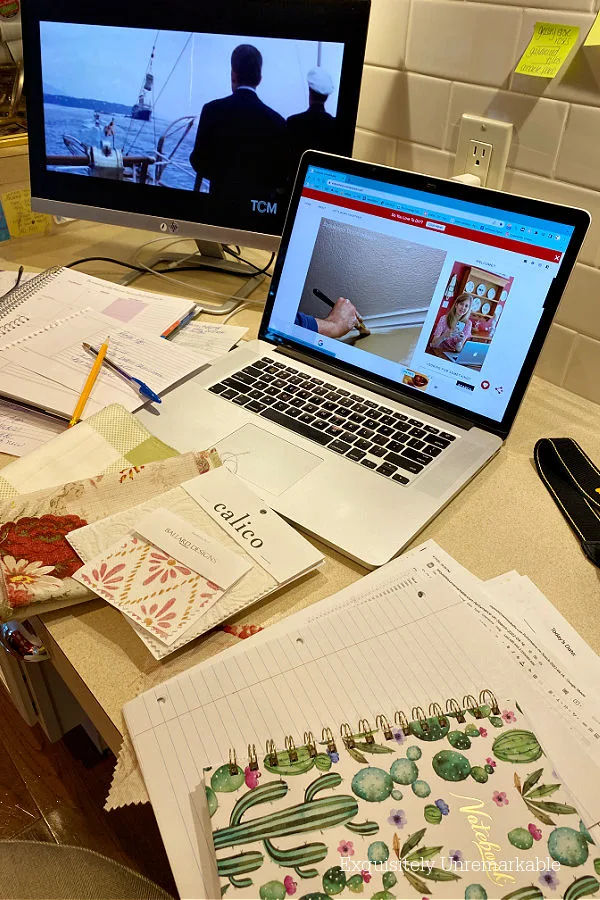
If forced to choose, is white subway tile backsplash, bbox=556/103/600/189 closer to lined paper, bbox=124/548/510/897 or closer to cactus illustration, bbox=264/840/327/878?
lined paper, bbox=124/548/510/897

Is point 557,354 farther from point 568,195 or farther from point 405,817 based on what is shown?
point 405,817

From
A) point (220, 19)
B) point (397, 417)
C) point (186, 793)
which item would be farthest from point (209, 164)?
point (186, 793)

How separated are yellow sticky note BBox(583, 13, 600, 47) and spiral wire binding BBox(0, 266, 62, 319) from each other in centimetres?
84

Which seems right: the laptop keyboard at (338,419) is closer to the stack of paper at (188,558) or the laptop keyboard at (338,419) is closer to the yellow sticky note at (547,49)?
the stack of paper at (188,558)

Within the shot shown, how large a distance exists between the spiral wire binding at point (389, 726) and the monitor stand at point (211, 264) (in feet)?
2.66

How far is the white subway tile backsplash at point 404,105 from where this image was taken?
3.28ft

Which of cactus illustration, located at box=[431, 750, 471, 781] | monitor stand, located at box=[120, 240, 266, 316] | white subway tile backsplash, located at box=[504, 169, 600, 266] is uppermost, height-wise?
white subway tile backsplash, located at box=[504, 169, 600, 266]

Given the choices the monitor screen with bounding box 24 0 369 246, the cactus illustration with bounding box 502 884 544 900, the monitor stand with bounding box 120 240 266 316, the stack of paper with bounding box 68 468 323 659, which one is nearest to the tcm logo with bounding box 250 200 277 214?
the monitor screen with bounding box 24 0 369 246

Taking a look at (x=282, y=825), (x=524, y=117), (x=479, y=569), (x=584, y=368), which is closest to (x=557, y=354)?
(x=584, y=368)

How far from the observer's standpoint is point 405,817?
0.46 m

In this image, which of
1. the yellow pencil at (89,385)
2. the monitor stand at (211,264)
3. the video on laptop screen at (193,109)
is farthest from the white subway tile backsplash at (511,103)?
the yellow pencil at (89,385)

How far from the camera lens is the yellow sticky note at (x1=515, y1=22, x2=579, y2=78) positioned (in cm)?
81

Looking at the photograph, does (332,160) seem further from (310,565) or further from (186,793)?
(186,793)

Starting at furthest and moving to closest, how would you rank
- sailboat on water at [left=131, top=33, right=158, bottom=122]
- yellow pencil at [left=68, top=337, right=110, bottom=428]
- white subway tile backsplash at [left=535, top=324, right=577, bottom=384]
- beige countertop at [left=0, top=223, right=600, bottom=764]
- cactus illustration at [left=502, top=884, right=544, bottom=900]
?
sailboat on water at [left=131, top=33, right=158, bottom=122], white subway tile backsplash at [left=535, top=324, right=577, bottom=384], yellow pencil at [left=68, top=337, right=110, bottom=428], beige countertop at [left=0, top=223, right=600, bottom=764], cactus illustration at [left=502, top=884, right=544, bottom=900]
